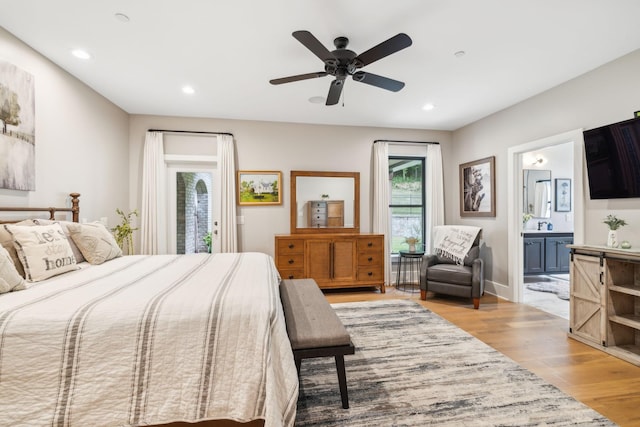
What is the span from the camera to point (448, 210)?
526 cm

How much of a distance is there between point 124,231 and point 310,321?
3.17m

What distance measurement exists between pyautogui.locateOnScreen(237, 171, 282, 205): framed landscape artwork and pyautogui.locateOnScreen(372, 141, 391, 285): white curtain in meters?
1.64

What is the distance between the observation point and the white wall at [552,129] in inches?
104

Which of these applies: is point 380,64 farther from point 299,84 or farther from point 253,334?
point 253,334

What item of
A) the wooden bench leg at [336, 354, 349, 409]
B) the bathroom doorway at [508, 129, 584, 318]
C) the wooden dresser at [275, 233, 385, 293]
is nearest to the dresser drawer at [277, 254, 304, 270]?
the wooden dresser at [275, 233, 385, 293]

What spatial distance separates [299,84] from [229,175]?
1897 mm

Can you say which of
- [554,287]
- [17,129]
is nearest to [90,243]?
[17,129]

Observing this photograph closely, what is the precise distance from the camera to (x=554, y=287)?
15.6 feet

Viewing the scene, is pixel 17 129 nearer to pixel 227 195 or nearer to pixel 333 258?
pixel 227 195

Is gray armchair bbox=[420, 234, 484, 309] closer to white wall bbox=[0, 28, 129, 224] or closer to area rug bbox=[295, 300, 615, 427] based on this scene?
area rug bbox=[295, 300, 615, 427]

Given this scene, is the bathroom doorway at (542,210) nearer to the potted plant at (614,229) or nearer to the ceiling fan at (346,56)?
the potted plant at (614,229)

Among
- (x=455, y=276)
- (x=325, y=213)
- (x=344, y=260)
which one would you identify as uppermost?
(x=325, y=213)

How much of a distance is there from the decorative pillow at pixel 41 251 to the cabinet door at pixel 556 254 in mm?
6924

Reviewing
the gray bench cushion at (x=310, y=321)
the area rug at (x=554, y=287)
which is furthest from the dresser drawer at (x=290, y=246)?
the area rug at (x=554, y=287)
